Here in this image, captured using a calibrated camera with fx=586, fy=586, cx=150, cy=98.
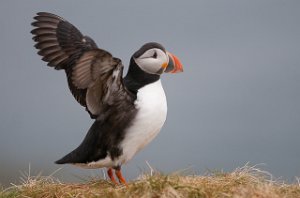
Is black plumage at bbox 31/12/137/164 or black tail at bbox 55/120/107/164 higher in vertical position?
black plumage at bbox 31/12/137/164

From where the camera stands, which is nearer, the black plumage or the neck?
the black plumage

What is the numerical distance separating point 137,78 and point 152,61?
0.29 metres

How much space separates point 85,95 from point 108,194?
1.41 metres

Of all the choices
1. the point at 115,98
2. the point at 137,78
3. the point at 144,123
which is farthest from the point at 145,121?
the point at 137,78

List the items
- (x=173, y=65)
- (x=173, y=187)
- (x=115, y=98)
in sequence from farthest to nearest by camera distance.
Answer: (x=173, y=65), (x=115, y=98), (x=173, y=187)

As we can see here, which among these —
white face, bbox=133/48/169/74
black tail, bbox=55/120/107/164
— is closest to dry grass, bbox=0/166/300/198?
black tail, bbox=55/120/107/164

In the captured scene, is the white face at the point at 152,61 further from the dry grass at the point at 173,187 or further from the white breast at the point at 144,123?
the dry grass at the point at 173,187

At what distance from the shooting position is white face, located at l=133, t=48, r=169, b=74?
731cm

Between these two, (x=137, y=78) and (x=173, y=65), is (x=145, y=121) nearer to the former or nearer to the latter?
(x=137, y=78)

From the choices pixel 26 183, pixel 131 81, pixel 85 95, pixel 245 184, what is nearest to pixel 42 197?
pixel 26 183

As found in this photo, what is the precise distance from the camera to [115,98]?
23.6 feet

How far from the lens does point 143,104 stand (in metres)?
7.16

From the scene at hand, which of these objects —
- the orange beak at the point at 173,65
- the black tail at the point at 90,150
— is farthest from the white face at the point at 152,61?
the black tail at the point at 90,150

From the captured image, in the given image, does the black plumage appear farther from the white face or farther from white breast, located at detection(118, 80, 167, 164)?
the white face
